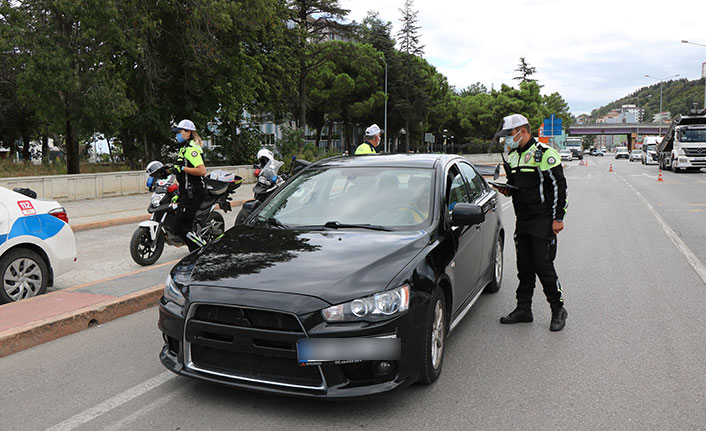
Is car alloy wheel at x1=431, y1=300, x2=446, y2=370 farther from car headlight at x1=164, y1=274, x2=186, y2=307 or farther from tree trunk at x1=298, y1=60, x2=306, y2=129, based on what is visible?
tree trunk at x1=298, y1=60, x2=306, y2=129

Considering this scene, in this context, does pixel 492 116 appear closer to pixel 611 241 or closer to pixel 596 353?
pixel 611 241

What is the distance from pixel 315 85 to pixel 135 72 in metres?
30.8

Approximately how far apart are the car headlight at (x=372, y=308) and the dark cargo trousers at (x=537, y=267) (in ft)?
7.25

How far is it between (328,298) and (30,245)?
13.9ft

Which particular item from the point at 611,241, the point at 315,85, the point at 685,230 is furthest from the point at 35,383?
the point at 315,85

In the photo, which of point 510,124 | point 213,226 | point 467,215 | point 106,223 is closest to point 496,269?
point 510,124

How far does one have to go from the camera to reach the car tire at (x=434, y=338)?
3.66 metres

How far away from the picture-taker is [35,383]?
407 centimetres

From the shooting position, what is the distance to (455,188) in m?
5.14

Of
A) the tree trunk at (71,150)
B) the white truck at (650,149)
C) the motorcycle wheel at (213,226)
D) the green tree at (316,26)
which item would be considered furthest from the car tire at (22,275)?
the white truck at (650,149)

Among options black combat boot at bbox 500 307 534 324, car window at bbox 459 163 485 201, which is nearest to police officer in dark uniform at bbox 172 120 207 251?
car window at bbox 459 163 485 201

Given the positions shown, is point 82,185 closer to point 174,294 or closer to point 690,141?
point 174,294

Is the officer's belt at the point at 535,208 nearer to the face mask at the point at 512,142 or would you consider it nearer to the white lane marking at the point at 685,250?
the face mask at the point at 512,142

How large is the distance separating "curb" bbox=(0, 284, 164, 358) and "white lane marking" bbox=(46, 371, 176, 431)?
4.72 feet
